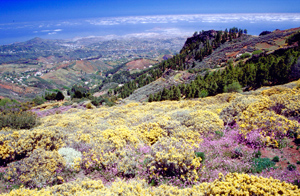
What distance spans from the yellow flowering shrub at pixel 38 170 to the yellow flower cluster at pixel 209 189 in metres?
0.62

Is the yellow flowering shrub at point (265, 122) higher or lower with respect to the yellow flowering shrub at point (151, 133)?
higher

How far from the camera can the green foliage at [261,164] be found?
5250mm

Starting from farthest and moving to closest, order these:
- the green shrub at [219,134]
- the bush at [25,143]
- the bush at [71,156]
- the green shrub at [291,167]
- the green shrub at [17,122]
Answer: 1. the green shrub at [17,122]
2. the green shrub at [219,134]
3. the bush at [25,143]
4. the bush at [71,156]
5. the green shrub at [291,167]

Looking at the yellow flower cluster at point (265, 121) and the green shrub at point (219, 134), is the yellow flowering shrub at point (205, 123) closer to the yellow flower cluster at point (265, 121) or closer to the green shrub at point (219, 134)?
the green shrub at point (219, 134)

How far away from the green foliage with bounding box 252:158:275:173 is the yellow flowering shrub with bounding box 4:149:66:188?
6.95 meters

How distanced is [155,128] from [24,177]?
19.4 ft

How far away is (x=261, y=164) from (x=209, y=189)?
2.59m

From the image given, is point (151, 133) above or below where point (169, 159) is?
below

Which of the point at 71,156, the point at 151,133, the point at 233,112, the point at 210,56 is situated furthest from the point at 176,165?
the point at 210,56

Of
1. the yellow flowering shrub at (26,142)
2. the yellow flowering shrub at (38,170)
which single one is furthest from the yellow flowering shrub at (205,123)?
the yellow flowering shrub at (26,142)

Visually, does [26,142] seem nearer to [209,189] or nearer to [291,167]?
[209,189]

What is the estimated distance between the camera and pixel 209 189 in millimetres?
4180

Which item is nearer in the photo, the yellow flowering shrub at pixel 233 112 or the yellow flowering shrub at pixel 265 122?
the yellow flowering shrub at pixel 265 122

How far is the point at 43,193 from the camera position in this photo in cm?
459
